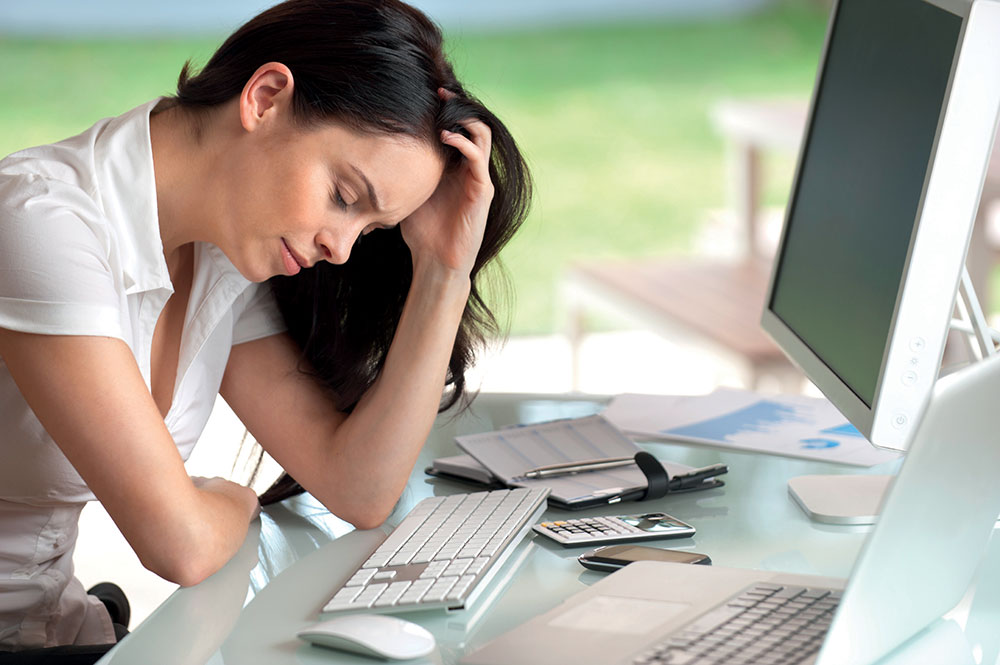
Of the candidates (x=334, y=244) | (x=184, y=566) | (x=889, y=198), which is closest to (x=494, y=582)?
(x=184, y=566)

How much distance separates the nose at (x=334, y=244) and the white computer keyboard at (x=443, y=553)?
0.88 feet

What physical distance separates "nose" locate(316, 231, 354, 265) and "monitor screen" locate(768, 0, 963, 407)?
19.8 inches

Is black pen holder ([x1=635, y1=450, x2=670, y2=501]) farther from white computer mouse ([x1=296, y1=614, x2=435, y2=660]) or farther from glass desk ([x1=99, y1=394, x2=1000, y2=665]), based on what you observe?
white computer mouse ([x1=296, y1=614, x2=435, y2=660])

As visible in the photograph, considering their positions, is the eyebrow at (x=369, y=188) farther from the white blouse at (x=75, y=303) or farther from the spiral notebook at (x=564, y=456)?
the spiral notebook at (x=564, y=456)

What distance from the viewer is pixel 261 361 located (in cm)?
145

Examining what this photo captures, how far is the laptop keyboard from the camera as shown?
835mm

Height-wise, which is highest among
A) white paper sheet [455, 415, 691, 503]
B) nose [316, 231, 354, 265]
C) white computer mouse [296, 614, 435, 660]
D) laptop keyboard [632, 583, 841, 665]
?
nose [316, 231, 354, 265]

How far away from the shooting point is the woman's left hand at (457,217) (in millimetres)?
1372

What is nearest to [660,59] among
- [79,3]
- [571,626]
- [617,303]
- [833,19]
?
[79,3]

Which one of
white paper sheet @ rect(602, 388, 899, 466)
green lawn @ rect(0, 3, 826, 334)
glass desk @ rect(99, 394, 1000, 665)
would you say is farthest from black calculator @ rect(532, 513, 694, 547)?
green lawn @ rect(0, 3, 826, 334)

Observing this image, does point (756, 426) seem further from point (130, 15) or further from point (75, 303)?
point (130, 15)

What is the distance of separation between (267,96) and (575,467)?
0.51 m

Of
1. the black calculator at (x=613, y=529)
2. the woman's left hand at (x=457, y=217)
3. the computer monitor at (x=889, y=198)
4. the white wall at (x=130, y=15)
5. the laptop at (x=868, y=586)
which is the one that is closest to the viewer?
the laptop at (x=868, y=586)

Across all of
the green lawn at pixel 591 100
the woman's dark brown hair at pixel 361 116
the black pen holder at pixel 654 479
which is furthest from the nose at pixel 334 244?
the green lawn at pixel 591 100
